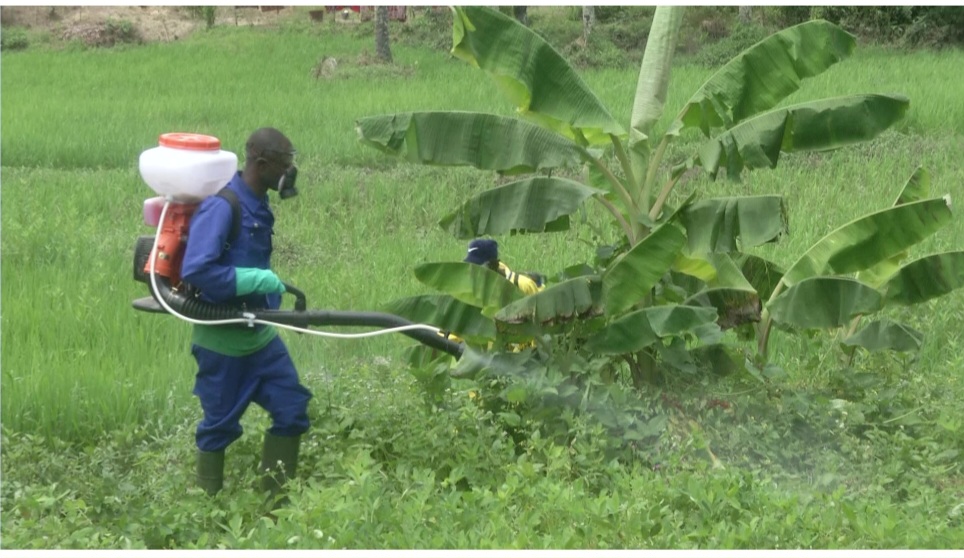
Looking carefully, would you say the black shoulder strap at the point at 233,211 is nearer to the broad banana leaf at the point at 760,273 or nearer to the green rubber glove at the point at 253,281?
the green rubber glove at the point at 253,281

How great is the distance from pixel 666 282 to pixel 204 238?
7.06ft

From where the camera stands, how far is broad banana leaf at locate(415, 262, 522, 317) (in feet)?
16.4

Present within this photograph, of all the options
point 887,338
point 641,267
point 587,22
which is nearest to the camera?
point 641,267

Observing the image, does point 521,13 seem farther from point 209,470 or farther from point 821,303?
point 209,470

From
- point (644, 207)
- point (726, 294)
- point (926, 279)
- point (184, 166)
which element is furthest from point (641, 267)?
point (184, 166)

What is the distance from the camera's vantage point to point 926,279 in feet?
18.2

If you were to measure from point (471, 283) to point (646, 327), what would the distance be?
727mm

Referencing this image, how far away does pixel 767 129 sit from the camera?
5.16m

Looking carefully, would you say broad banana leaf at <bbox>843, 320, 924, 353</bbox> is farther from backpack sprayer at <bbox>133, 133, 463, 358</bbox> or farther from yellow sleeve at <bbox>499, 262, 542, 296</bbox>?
backpack sprayer at <bbox>133, 133, 463, 358</bbox>

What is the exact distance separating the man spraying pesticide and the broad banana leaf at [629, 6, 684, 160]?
133 cm

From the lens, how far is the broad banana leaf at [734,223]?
16.5 ft

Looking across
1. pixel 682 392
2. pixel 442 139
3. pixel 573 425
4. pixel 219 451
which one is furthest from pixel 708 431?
pixel 219 451

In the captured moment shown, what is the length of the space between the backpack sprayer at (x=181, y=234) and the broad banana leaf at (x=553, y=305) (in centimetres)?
68

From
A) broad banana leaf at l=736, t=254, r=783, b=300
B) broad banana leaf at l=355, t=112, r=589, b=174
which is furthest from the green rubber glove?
broad banana leaf at l=736, t=254, r=783, b=300
